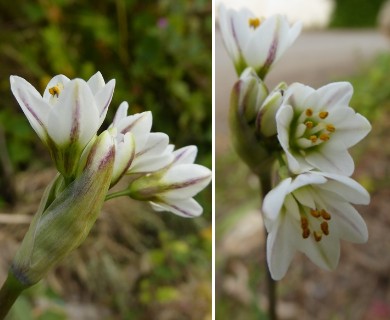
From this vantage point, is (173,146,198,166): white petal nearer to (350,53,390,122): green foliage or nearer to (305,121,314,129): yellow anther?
(305,121,314,129): yellow anther

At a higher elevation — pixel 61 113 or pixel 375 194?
pixel 61 113

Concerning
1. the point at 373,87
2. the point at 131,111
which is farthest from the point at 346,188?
the point at 373,87

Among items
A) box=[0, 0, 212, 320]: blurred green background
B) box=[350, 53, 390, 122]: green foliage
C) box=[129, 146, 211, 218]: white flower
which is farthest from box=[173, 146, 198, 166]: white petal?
box=[350, 53, 390, 122]: green foliage

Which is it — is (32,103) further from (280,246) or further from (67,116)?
(280,246)

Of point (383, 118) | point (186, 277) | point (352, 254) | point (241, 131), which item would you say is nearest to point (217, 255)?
point (186, 277)

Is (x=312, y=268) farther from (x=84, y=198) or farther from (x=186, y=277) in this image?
(x=84, y=198)
